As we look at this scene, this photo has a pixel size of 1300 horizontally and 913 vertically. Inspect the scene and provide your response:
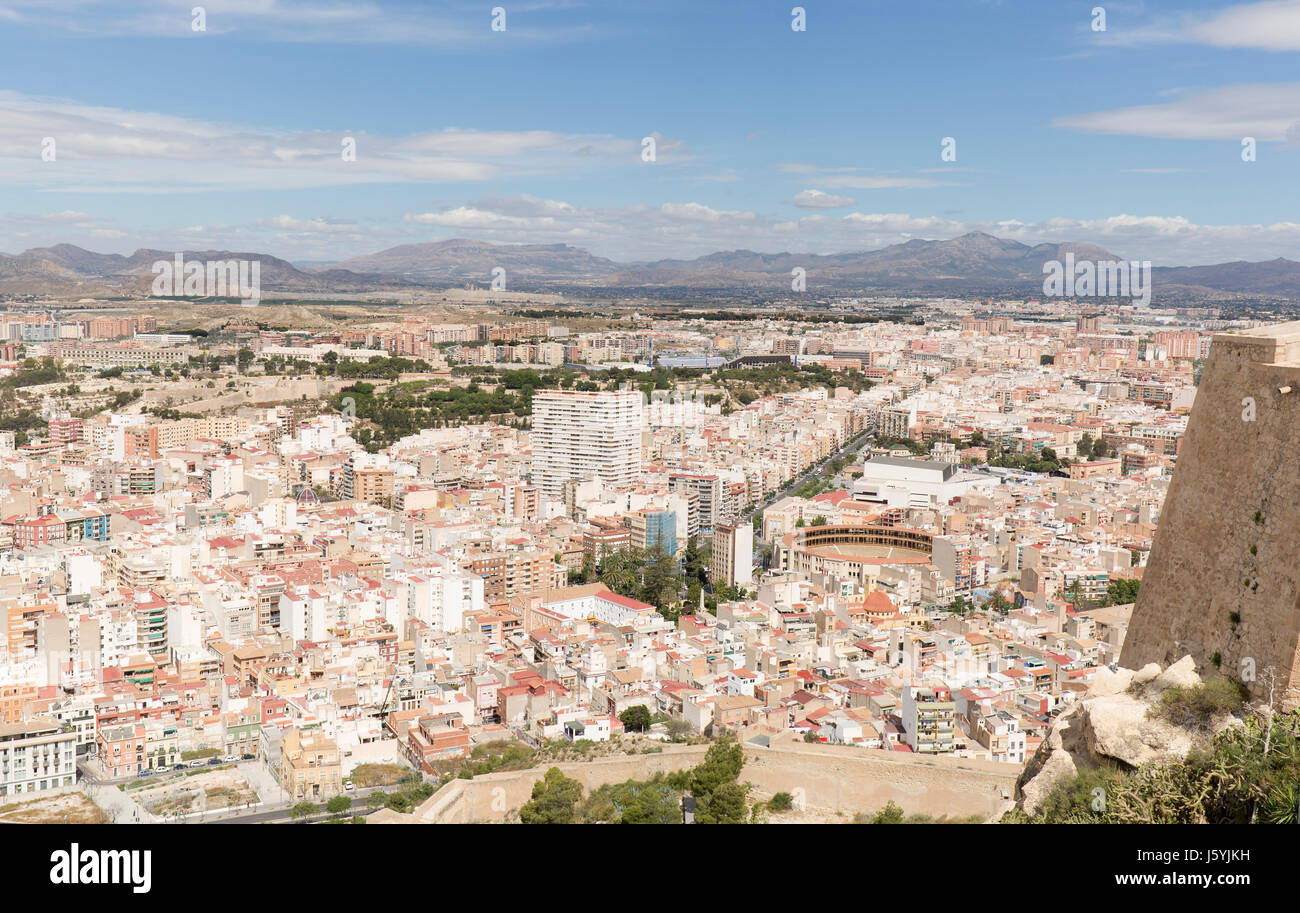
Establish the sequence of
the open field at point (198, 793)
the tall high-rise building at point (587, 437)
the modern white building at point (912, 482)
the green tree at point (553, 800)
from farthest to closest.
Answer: the tall high-rise building at point (587, 437)
the modern white building at point (912, 482)
the open field at point (198, 793)
the green tree at point (553, 800)

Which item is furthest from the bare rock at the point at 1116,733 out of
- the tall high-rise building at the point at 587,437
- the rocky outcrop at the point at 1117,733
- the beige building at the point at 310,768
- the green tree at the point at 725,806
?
the tall high-rise building at the point at 587,437

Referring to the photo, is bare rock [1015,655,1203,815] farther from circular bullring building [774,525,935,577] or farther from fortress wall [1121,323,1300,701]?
circular bullring building [774,525,935,577]

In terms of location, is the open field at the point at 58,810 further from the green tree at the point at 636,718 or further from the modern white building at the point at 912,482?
the modern white building at the point at 912,482

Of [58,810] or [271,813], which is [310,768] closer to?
[271,813]

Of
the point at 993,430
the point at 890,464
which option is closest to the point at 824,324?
the point at 993,430

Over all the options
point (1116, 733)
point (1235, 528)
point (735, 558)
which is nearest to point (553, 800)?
point (1116, 733)
